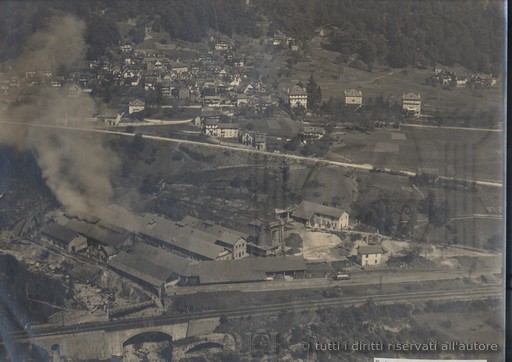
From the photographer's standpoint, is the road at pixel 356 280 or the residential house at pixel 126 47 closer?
the road at pixel 356 280

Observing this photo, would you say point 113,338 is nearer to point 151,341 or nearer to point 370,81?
point 151,341

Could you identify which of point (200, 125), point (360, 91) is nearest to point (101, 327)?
point (200, 125)

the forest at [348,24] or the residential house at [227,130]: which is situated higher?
the forest at [348,24]

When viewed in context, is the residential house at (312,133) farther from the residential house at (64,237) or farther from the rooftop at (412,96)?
the residential house at (64,237)

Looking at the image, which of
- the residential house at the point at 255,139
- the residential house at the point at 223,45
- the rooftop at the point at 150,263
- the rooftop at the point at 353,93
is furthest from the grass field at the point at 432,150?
the rooftop at the point at 150,263

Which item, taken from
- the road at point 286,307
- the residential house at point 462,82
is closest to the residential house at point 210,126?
the road at point 286,307

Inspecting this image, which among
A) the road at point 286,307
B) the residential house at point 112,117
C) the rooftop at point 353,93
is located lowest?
the road at point 286,307

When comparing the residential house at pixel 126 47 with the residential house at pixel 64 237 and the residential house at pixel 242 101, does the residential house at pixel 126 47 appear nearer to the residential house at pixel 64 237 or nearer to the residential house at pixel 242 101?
the residential house at pixel 242 101

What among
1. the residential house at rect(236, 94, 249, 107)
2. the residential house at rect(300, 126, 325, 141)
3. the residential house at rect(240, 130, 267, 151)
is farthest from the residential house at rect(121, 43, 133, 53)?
the residential house at rect(300, 126, 325, 141)

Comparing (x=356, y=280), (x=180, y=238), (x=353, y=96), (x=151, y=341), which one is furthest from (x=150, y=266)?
(x=353, y=96)
